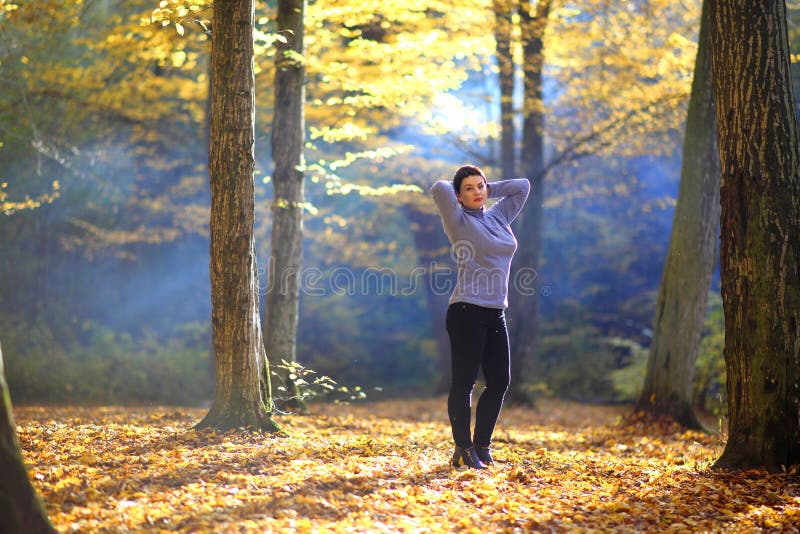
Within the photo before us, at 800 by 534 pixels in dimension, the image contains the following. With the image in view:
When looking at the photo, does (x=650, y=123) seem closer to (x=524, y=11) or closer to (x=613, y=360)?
(x=524, y=11)

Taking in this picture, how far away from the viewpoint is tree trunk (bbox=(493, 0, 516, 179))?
11.3 m

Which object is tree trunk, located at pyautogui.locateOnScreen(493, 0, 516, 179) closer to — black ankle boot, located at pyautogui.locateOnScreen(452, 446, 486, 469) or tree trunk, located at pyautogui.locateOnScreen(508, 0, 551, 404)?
tree trunk, located at pyautogui.locateOnScreen(508, 0, 551, 404)

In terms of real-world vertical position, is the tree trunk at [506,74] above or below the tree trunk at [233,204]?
above

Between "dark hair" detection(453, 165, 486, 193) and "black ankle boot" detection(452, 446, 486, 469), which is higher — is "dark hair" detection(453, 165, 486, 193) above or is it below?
above

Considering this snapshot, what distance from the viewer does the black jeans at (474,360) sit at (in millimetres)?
4688

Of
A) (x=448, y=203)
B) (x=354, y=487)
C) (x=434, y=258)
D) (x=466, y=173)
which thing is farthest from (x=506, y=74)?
(x=354, y=487)

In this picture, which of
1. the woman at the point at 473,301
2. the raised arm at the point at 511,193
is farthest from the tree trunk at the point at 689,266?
the woman at the point at 473,301

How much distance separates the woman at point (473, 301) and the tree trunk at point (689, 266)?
398 cm

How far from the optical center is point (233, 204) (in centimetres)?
554

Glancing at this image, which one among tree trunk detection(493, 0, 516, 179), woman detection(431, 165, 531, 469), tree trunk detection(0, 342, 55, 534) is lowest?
tree trunk detection(0, 342, 55, 534)

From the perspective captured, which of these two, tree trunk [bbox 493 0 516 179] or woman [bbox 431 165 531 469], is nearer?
woman [bbox 431 165 531 469]

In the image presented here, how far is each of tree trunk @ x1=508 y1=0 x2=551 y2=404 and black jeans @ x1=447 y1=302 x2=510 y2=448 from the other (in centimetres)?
726

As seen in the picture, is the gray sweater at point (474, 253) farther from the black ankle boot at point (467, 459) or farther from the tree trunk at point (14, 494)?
the tree trunk at point (14, 494)

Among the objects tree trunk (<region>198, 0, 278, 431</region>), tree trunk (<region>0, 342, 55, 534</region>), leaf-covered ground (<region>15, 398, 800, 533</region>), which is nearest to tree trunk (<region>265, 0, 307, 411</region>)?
leaf-covered ground (<region>15, 398, 800, 533</region>)
